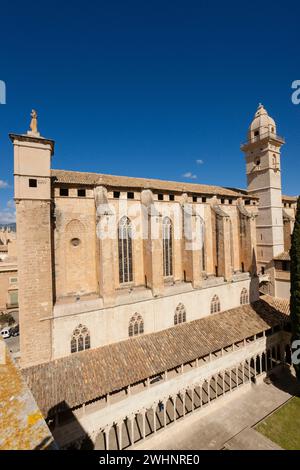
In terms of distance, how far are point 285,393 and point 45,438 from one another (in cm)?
2242

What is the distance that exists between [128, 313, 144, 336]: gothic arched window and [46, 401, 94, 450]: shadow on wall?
18.6 feet

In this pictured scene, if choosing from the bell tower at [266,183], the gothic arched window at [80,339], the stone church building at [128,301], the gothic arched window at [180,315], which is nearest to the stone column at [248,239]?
the stone church building at [128,301]

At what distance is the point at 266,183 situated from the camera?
28.2 metres

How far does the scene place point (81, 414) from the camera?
12898mm

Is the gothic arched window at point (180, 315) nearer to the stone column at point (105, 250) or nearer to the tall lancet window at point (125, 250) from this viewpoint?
the tall lancet window at point (125, 250)

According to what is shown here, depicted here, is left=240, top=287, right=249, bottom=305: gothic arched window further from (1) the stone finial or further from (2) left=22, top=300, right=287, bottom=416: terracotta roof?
(1) the stone finial

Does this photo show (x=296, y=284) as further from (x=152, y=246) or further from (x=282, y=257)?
(x=152, y=246)

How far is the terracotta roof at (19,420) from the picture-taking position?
123 inches

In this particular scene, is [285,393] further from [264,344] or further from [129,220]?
[129,220]

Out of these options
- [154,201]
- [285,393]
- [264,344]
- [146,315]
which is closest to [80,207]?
[154,201]

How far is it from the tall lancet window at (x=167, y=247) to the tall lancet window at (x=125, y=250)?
3.44 m

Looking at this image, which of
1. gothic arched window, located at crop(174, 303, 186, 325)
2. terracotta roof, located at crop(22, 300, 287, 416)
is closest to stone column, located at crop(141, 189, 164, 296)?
gothic arched window, located at crop(174, 303, 186, 325)

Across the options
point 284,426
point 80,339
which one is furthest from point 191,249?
point 284,426

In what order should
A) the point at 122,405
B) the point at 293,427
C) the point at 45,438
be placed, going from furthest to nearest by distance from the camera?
the point at 293,427 < the point at 122,405 < the point at 45,438
